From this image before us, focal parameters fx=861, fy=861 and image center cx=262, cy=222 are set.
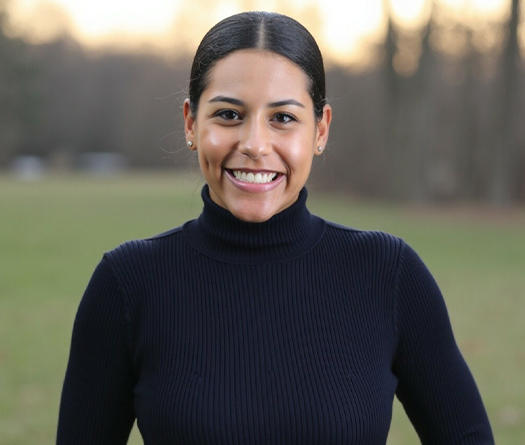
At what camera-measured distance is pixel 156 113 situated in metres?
68.8

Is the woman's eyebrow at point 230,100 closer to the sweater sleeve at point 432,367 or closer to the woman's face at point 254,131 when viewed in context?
the woman's face at point 254,131

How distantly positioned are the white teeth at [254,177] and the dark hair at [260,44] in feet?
0.75

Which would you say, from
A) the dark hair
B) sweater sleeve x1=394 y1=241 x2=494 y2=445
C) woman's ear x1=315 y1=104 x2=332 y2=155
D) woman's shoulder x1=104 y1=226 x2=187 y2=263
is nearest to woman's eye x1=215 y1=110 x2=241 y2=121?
the dark hair

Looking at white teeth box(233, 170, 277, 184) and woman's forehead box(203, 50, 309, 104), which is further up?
woman's forehead box(203, 50, 309, 104)

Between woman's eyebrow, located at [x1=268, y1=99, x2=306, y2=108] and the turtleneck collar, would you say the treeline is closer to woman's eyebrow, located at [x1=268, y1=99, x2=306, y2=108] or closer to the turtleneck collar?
the turtleneck collar

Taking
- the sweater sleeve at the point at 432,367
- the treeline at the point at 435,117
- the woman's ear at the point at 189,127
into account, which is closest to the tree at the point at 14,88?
the treeline at the point at 435,117

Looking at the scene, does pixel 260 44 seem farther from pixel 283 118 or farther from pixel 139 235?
pixel 139 235

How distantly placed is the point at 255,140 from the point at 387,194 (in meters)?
24.9

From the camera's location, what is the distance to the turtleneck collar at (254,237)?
2.29 m

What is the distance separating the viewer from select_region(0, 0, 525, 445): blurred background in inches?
275

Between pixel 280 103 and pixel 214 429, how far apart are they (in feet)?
2.65

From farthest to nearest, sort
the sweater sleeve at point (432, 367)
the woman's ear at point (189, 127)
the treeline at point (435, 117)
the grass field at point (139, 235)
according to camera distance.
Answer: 1. the treeline at point (435, 117)
2. the grass field at point (139, 235)
3. the woman's ear at point (189, 127)
4. the sweater sleeve at point (432, 367)

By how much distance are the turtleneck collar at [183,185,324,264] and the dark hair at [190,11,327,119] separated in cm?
29

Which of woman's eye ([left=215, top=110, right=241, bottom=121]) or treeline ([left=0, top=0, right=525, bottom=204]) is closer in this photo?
woman's eye ([left=215, top=110, right=241, bottom=121])
